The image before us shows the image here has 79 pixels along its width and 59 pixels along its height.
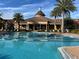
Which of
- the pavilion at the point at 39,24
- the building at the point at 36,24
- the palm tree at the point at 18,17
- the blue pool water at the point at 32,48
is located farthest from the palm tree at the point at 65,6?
the blue pool water at the point at 32,48

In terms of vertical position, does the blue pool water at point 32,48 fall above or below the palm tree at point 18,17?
below

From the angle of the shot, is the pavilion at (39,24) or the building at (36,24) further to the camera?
the pavilion at (39,24)

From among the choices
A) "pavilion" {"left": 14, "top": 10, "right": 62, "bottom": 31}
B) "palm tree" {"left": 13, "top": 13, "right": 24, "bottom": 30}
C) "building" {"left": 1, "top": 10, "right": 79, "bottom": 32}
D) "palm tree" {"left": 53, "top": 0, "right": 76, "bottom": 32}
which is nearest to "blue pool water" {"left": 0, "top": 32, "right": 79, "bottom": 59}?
"palm tree" {"left": 53, "top": 0, "right": 76, "bottom": 32}

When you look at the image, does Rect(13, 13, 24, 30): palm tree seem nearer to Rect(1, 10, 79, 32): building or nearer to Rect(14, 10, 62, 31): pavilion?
Rect(1, 10, 79, 32): building

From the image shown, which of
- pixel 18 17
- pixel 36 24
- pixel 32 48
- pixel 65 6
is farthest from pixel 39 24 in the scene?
pixel 32 48

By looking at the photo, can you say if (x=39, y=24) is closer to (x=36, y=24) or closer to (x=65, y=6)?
(x=36, y=24)

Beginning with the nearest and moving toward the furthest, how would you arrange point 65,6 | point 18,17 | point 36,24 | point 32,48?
point 32,48
point 65,6
point 18,17
point 36,24

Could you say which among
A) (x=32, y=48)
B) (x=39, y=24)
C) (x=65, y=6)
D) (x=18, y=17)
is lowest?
(x=32, y=48)

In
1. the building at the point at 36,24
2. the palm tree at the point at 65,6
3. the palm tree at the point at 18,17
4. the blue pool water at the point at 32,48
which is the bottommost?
the blue pool water at the point at 32,48

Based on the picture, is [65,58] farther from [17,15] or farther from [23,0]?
[17,15]

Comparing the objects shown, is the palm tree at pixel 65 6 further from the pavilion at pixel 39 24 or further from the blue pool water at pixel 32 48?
the blue pool water at pixel 32 48

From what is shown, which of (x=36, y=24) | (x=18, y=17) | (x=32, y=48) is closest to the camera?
(x=32, y=48)

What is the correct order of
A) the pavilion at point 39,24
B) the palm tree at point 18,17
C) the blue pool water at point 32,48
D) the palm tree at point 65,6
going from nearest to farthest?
the blue pool water at point 32,48 → the palm tree at point 65,6 → the palm tree at point 18,17 → the pavilion at point 39,24

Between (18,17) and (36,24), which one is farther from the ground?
(18,17)
